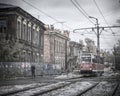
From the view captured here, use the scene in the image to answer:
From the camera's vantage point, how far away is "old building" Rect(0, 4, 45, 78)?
33.3 m

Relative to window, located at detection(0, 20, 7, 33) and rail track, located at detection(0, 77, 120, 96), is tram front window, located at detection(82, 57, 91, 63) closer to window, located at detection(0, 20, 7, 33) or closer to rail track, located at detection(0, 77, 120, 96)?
window, located at detection(0, 20, 7, 33)

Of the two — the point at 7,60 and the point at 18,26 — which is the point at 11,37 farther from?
the point at 7,60

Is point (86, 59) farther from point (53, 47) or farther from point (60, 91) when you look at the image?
point (53, 47)

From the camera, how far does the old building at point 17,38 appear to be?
33.3 metres

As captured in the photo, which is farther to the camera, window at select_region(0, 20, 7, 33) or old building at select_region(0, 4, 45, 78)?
window at select_region(0, 20, 7, 33)

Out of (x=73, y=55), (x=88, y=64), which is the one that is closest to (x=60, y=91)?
(x=88, y=64)

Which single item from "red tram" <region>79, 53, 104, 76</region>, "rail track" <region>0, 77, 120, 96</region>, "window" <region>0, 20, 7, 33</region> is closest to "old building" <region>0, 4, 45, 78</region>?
"window" <region>0, 20, 7, 33</region>

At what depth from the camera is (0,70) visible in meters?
31.8

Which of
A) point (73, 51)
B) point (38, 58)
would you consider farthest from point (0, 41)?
point (73, 51)

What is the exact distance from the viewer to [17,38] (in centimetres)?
3753

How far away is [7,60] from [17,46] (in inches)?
92.9

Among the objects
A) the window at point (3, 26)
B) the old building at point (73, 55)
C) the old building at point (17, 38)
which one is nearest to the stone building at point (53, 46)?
the old building at point (73, 55)

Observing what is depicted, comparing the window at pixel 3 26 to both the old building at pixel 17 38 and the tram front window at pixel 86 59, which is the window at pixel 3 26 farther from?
the tram front window at pixel 86 59

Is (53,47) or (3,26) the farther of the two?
(53,47)
